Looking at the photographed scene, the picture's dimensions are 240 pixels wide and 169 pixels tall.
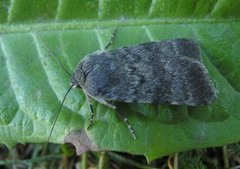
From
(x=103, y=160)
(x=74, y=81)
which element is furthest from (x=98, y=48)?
(x=103, y=160)

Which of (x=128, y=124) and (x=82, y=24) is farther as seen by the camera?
(x=82, y=24)

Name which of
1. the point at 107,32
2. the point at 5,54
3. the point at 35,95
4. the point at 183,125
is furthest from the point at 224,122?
the point at 5,54

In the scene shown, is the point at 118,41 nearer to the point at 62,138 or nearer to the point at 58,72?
the point at 58,72

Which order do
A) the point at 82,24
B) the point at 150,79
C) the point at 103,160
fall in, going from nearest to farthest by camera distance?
the point at 150,79
the point at 82,24
the point at 103,160

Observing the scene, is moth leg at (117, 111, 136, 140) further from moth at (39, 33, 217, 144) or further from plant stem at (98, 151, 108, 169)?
plant stem at (98, 151, 108, 169)

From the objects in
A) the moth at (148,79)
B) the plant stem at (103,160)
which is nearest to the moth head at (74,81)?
the moth at (148,79)

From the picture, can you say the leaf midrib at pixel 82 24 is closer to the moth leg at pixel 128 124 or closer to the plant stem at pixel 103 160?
the moth leg at pixel 128 124

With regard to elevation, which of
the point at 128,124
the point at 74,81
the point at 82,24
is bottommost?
the point at 128,124

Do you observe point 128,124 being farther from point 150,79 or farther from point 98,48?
point 98,48

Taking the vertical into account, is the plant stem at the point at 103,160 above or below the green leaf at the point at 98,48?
below
